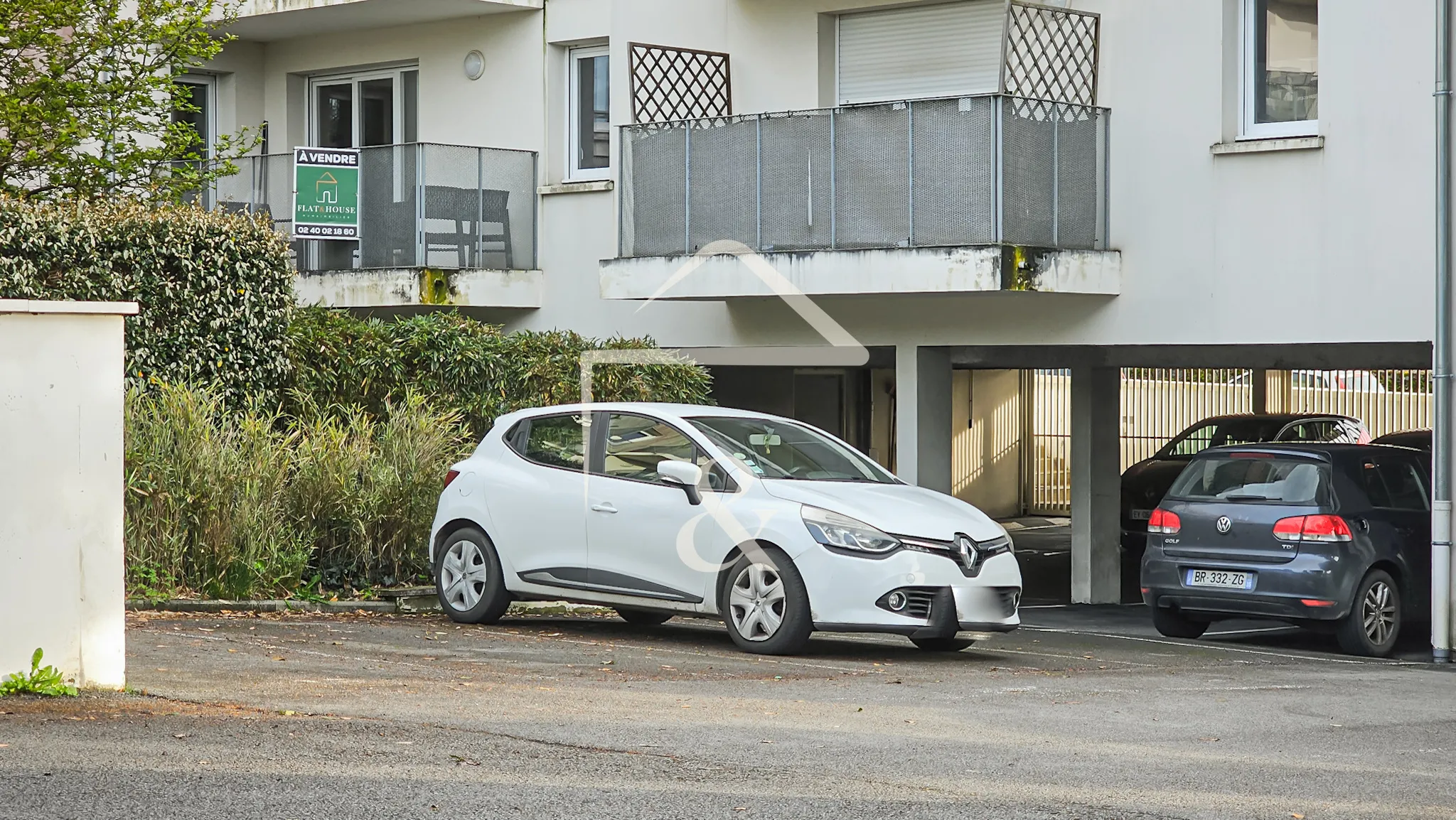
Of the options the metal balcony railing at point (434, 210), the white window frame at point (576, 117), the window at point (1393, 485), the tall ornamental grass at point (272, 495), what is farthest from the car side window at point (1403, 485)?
the metal balcony railing at point (434, 210)

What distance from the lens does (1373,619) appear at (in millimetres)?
13891

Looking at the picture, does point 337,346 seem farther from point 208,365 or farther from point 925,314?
point 925,314

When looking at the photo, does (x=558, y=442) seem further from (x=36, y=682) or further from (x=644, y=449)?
A: (x=36, y=682)

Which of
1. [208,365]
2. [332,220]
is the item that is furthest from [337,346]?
[332,220]

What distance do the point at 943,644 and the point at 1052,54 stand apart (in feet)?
21.9

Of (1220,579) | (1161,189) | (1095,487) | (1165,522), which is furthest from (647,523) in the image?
(1095,487)

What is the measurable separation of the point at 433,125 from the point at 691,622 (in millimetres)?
9360

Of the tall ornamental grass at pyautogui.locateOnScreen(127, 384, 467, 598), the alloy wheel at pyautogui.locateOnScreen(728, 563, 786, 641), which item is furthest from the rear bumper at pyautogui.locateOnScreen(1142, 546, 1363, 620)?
the tall ornamental grass at pyautogui.locateOnScreen(127, 384, 467, 598)

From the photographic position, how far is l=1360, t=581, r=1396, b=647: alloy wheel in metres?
13.8

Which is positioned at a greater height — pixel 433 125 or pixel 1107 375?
pixel 433 125

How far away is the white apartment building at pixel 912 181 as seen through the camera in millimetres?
15594

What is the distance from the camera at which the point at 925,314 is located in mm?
18172

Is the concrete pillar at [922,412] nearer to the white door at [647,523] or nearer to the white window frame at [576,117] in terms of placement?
the white window frame at [576,117]

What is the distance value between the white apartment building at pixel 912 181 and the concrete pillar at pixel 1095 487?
34 millimetres
